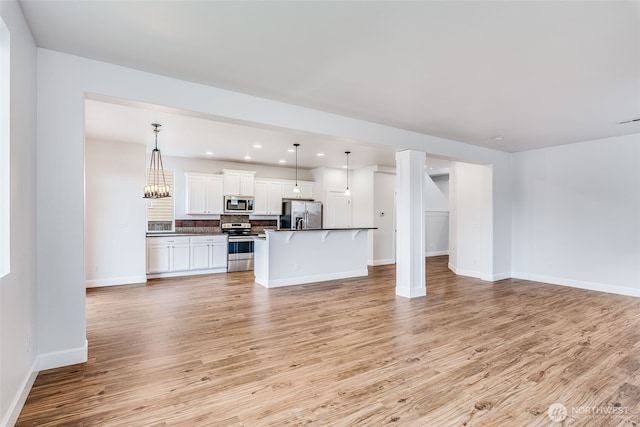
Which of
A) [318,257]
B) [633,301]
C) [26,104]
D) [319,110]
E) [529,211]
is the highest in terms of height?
[319,110]

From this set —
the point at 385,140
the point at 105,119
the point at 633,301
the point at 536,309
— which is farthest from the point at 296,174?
the point at 633,301

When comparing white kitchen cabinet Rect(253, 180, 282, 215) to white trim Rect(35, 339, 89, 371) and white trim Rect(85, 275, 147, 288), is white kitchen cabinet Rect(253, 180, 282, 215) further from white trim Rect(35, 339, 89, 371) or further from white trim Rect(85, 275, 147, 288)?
white trim Rect(35, 339, 89, 371)

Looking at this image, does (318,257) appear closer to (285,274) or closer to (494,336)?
(285,274)

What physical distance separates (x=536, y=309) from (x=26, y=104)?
234 inches

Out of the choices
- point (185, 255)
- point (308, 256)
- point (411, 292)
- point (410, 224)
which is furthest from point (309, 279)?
point (185, 255)

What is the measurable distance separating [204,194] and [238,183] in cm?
83

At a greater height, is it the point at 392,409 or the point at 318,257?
the point at 318,257

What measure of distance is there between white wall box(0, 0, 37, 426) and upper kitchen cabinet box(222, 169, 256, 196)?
5035 millimetres

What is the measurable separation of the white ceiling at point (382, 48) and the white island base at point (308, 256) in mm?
2767

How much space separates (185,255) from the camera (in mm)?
6680

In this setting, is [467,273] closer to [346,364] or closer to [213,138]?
[346,364]

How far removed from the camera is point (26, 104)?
227 centimetres

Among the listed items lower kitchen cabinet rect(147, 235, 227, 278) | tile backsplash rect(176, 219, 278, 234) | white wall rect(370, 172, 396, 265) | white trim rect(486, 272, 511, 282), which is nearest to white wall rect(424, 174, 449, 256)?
white wall rect(370, 172, 396, 265)

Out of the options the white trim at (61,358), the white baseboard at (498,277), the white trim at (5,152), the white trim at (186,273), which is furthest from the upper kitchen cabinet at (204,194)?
the white baseboard at (498,277)
